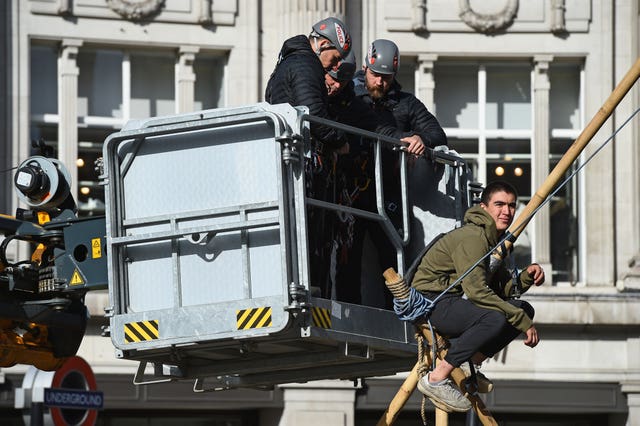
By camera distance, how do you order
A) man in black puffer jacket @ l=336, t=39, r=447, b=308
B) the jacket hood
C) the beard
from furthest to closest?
the beard, man in black puffer jacket @ l=336, t=39, r=447, b=308, the jacket hood

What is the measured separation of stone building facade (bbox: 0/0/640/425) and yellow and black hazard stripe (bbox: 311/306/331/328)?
15.6 meters

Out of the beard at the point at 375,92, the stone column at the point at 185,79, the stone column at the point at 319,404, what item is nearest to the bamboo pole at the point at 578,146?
the beard at the point at 375,92

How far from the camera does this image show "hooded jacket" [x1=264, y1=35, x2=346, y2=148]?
14242 mm

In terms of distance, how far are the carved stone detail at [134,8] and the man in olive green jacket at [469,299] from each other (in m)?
16.4

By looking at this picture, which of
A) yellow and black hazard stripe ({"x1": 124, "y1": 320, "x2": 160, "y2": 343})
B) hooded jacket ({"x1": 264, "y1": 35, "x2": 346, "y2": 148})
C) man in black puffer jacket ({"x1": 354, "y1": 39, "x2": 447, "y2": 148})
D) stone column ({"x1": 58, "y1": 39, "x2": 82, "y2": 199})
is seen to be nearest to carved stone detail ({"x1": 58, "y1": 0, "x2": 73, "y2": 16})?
stone column ({"x1": 58, "y1": 39, "x2": 82, "y2": 199})

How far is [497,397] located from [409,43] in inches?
233

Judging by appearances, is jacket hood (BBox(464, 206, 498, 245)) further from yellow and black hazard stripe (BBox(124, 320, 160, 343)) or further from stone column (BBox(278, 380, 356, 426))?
stone column (BBox(278, 380, 356, 426))

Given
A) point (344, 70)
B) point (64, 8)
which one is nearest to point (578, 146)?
point (344, 70)

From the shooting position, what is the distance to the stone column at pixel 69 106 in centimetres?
2964

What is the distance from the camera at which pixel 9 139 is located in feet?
96.7

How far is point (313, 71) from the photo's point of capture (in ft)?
47.4

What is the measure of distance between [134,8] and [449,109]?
549 cm

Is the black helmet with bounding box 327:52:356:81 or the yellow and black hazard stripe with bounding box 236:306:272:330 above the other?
the black helmet with bounding box 327:52:356:81

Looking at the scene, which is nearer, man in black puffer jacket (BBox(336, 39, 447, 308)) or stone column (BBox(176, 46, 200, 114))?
man in black puffer jacket (BBox(336, 39, 447, 308))
